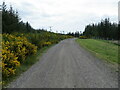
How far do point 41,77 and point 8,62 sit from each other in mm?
1733

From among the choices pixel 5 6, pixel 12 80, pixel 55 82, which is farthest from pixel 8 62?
pixel 5 6

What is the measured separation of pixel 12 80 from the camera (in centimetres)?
558

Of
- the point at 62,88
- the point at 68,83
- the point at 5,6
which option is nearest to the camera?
the point at 62,88

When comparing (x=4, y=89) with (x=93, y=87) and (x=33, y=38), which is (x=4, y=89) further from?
(x=33, y=38)

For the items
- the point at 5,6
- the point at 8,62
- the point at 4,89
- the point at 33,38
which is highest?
the point at 5,6

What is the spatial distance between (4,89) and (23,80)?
927 mm

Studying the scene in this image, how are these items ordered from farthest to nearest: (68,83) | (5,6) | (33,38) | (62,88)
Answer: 1. (5,6)
2. (33,38)
3. (68,83)
4. (62,88)

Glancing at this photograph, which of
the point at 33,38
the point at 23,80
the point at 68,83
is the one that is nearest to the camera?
the point at 68,83

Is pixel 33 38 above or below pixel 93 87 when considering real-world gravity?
above

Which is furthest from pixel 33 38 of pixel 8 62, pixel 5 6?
pixel 5 6

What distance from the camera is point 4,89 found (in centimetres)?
471

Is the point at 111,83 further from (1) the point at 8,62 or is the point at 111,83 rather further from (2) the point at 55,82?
(1) the point at 8,62

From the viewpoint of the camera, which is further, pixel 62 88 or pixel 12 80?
pixel 12 80

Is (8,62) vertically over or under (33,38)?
under
